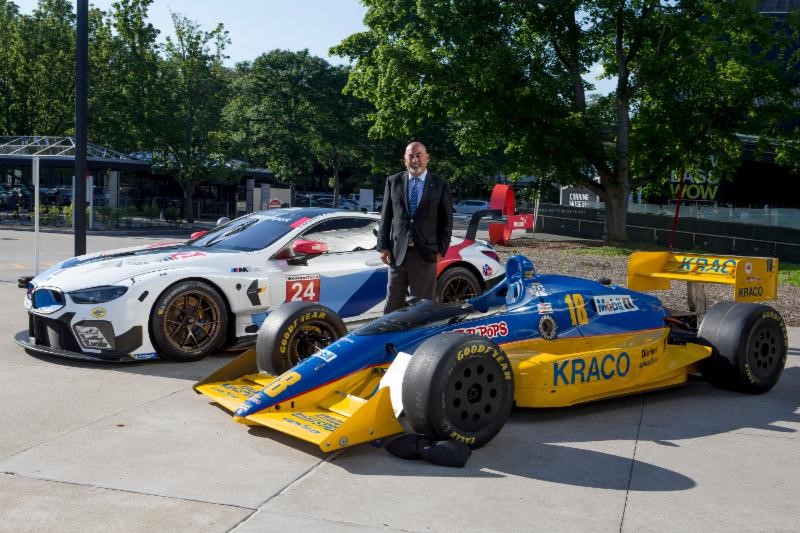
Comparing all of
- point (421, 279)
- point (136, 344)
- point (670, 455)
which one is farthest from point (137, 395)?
point (670, 455)

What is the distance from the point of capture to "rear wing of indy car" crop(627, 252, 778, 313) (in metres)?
7.77

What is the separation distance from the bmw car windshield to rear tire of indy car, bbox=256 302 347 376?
6.83ft

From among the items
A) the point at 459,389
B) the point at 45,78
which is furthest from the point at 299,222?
the point at 45,78

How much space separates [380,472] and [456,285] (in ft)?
16.8

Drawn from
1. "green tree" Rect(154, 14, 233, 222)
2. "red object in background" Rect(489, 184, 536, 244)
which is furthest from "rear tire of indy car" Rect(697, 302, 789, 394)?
"green tree" Rect(154, 14, 233, 222)

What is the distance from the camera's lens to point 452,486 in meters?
4.71

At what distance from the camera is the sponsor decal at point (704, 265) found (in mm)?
7832

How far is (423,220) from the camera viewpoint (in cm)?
729

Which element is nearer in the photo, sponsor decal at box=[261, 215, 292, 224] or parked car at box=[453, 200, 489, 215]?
sponsor decal at box=[261, 215, 292, 224]

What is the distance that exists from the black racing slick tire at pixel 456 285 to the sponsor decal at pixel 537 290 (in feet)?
9.97

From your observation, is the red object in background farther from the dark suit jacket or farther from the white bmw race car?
the dark suit jacket

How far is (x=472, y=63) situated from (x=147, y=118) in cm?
1618

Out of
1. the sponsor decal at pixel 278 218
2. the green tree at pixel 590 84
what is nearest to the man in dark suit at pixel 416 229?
the sponsor decal at pixel 278 218

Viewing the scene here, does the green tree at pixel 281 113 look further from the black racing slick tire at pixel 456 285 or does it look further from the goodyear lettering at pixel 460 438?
the goodyear lettering at pixel 460 438
